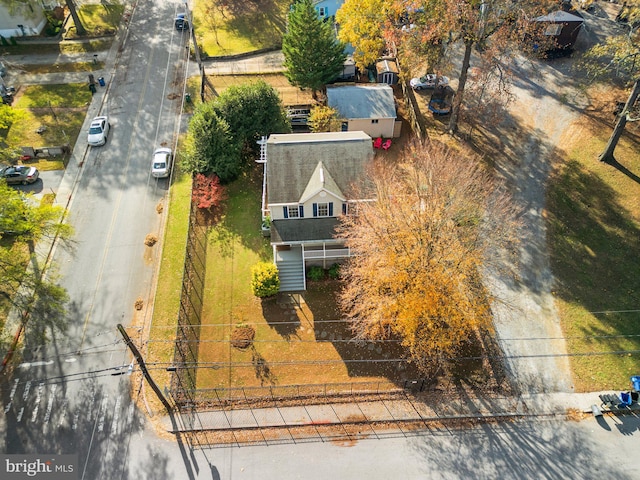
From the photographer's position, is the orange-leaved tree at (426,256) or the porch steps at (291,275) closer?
the orange-leaved tree at (426,256)

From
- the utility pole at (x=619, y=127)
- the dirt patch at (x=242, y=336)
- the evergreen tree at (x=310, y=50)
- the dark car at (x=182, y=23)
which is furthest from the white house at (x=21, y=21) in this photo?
the utility pole at (x=619, y=127)

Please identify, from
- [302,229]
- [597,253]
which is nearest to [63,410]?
[302,229]

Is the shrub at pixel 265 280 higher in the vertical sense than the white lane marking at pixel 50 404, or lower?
higher

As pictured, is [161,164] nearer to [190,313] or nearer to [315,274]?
[190,313]

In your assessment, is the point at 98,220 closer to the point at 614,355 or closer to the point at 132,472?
the point at 132,472

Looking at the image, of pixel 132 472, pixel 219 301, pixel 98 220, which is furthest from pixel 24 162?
pixel 132 472

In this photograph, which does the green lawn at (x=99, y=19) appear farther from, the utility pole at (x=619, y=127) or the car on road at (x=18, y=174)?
the utility pole at (x=619, y=127)
